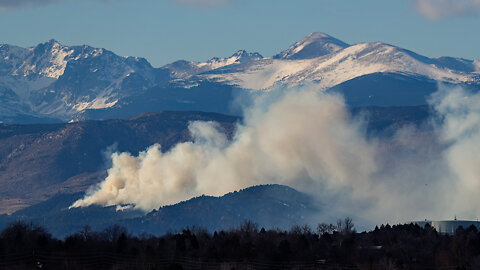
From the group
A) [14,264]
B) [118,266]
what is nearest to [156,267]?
[118,266]

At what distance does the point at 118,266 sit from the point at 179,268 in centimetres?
1175

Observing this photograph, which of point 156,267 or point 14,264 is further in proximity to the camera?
point 156,267

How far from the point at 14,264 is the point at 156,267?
80.9 ft

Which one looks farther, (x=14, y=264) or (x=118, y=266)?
(x=118, y=266)

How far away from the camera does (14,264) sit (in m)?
184

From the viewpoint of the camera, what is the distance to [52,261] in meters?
195

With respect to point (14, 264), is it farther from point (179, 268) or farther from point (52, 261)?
point (179, 268)

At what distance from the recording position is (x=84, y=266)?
197m

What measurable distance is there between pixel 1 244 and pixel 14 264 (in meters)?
15.6

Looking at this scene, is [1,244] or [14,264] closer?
[14,264]

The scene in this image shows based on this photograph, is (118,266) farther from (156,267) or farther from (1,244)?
(1,244)

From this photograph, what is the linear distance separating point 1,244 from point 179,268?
3189cm

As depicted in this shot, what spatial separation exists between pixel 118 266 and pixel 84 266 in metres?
5.80

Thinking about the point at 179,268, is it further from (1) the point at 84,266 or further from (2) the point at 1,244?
(2) the point at 1,244
